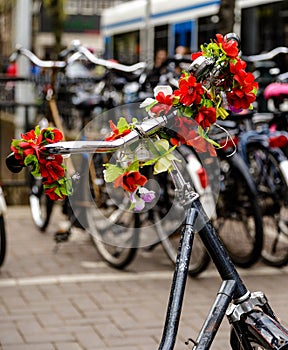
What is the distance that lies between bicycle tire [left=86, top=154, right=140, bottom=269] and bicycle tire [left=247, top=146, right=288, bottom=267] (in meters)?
0.94

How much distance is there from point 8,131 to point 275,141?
521 cm

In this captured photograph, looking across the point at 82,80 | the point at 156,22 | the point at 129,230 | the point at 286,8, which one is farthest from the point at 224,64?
the point at 156,22

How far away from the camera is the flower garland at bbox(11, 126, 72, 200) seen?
2.70 m

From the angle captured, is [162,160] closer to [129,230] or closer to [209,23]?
[129,230]

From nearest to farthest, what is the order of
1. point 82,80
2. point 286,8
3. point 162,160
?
point 162,160 → point 82,80 → point 286,8

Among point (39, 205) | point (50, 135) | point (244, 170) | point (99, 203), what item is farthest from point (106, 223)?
point (50, 135)

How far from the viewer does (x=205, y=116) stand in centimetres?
268

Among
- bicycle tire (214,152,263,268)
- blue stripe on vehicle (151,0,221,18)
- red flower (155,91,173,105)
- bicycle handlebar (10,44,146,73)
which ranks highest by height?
blue stripe on vehicle (151,0,221,18)

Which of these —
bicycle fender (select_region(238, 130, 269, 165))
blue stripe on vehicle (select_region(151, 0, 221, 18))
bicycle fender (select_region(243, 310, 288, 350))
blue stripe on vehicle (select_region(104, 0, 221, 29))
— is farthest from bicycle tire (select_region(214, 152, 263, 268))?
blue stripe on vehicle (select_region(151, 0, 221, 18))

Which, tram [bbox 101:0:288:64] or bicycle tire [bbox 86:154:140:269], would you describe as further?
tram [bbox 101:0:288:64]

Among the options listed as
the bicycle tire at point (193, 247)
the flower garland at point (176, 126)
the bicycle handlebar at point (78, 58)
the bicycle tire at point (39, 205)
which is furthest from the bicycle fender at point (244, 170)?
the flower garland at point (176, 126)

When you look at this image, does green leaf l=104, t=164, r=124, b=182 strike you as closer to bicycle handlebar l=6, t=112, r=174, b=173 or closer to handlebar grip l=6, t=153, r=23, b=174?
bicycle handlebar l=6, t=112, r=174, b=173

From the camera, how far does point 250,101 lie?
2768 mm

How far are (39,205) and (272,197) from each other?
7.79ft
